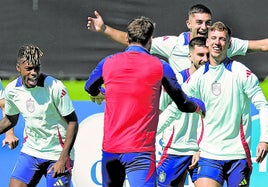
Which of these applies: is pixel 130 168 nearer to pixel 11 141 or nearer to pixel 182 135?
pixel 11 141

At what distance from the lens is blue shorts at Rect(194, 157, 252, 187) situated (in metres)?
8.46

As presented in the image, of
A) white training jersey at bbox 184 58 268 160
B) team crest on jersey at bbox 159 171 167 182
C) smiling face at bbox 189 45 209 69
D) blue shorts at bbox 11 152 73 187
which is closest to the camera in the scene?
white training jersey at bbox 184 58 268 160

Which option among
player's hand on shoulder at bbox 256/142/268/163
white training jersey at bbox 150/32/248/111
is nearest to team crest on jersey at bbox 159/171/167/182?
white training jersey at bbox 150/32/248/111

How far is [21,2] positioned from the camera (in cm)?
1105

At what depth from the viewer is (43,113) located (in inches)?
343

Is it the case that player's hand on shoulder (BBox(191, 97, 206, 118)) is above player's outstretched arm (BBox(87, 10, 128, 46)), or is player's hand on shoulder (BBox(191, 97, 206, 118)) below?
below

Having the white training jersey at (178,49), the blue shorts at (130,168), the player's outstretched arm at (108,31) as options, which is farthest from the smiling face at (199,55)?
the blue shorts at (130,168)

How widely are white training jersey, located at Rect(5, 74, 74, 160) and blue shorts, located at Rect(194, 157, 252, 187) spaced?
1392 mm

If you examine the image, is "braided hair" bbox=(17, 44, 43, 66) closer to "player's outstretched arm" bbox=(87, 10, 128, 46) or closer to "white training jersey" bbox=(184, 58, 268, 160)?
"player's outstretched arm" bbox=(87, 10, 128, 46)

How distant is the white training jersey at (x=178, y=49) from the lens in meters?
9.90

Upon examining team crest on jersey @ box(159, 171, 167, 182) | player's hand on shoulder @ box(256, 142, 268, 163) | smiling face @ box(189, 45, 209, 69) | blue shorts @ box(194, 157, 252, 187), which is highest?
smiling face @ box(189, 45, 209, 69)

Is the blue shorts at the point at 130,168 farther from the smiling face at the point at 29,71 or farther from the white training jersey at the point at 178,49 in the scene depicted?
the white training jersey at the point at 178,49

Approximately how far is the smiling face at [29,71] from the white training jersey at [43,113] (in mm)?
90

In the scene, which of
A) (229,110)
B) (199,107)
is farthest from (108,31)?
(199,107)
